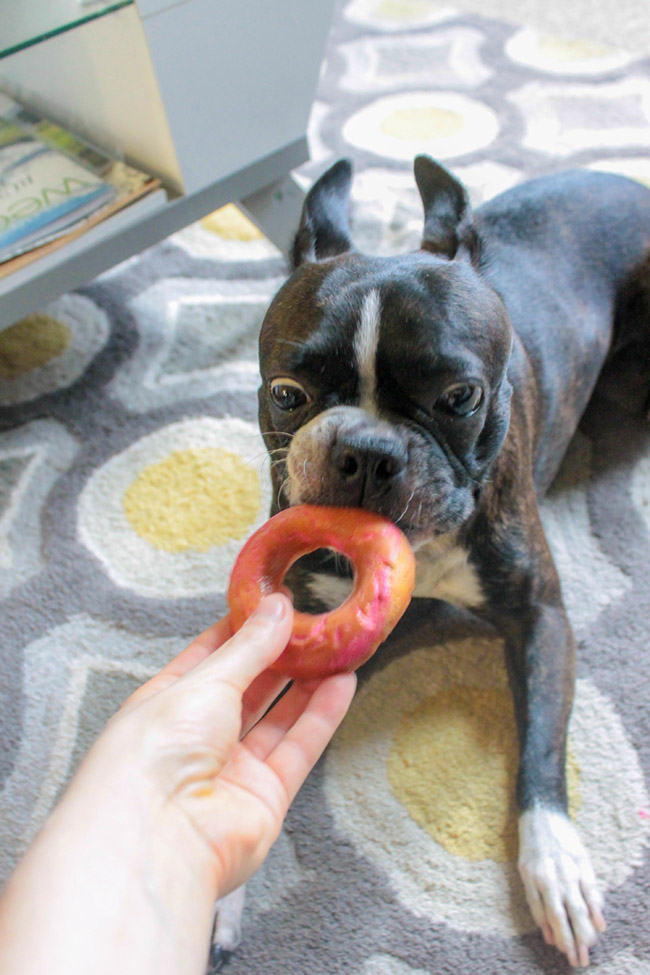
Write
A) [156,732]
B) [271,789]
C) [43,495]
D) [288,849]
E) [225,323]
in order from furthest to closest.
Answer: [225,323] → [43,495] → [288,849] → [271,789] → [156,732]

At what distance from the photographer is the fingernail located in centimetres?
128

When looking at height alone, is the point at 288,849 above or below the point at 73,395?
below

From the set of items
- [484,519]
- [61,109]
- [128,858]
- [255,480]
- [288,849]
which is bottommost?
[288,849]

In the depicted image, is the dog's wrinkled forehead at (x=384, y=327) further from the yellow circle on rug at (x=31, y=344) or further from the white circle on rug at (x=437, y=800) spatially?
the yellow circle on rug at (x=31, y=344)

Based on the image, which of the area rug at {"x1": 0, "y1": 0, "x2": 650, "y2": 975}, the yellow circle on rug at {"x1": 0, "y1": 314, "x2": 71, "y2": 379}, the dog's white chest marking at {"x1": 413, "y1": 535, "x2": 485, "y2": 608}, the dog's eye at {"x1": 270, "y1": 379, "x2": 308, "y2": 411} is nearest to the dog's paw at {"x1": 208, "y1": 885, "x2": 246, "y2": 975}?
the area rug at {"x1": 0, "y1": 0, "x2": 650, "y2": 975}

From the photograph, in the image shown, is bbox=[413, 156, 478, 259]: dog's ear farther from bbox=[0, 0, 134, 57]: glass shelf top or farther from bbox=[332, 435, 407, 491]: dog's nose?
bbox=[0, 0, 134, 57]: glass shelf top

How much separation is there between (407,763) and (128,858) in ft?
3.12

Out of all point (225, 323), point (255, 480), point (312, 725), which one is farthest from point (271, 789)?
point (225, 323)

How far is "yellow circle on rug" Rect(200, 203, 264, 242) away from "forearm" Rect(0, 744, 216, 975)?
256 cm

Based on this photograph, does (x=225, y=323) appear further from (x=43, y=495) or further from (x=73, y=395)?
(x=43, y=495)

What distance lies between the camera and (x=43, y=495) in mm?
2482

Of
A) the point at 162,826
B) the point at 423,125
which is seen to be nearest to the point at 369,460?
the point at 162,826

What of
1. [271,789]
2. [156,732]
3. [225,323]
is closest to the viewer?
[156,732]

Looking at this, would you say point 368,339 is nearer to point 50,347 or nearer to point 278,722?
point 278,722
